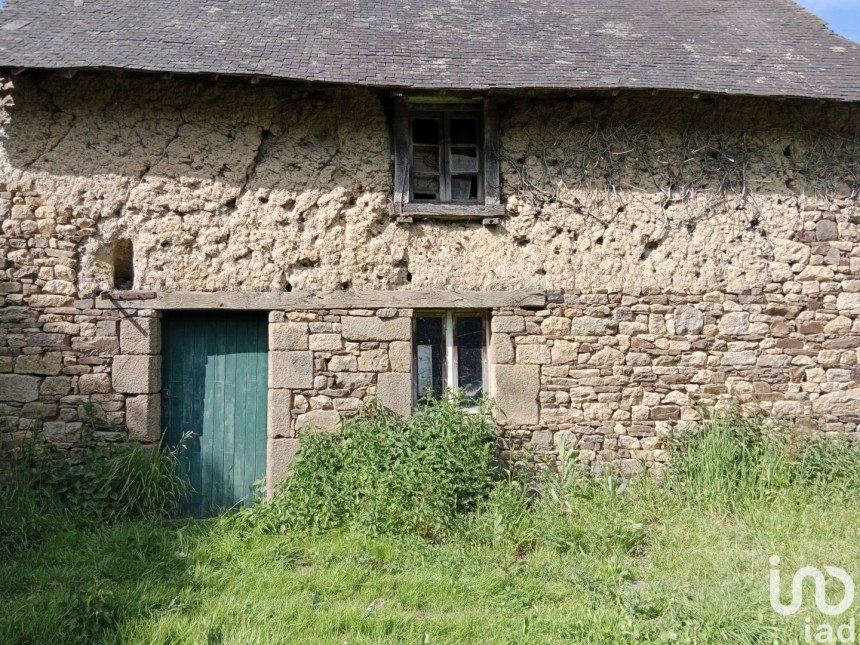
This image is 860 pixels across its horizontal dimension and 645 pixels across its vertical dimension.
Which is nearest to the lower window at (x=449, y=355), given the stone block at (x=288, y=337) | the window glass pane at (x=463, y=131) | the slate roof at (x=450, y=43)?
the stone block at (x=288, y=337)

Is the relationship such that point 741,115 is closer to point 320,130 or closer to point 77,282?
point 320,130

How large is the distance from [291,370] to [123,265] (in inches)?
76.1

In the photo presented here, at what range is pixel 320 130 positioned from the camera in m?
5.45

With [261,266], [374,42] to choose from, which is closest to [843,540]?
[261,266]

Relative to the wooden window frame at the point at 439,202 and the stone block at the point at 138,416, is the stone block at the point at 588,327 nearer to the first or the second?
the wooden window frame at the point at 439,202

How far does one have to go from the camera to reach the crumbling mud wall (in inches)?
201

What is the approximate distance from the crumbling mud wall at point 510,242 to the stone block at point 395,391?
0.13 ft

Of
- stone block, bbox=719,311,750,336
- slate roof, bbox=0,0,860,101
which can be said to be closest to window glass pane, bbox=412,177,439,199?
slate roof, bbox=0,0,860,101

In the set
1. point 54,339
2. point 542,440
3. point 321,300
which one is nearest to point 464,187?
point 321,300

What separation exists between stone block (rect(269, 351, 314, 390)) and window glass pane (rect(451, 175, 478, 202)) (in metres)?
2.24

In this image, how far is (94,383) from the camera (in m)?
5.06

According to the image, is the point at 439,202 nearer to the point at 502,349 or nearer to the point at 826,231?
the point at 502,349

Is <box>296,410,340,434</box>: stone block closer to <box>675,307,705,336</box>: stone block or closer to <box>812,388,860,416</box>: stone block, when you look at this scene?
<box>675,307,705,336</box>: stone block

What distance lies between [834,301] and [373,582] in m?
5.18
